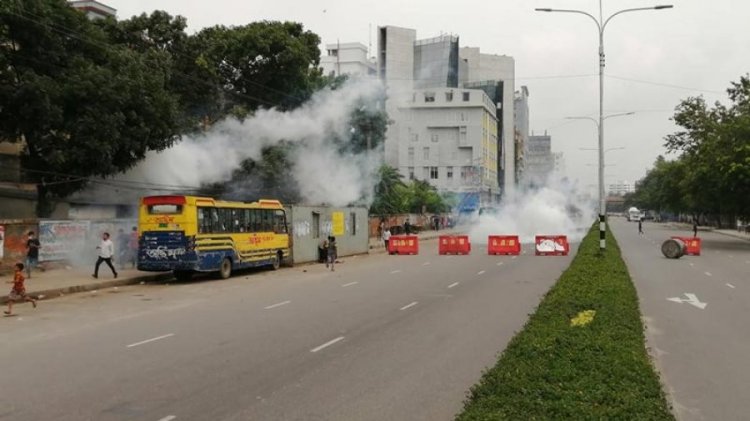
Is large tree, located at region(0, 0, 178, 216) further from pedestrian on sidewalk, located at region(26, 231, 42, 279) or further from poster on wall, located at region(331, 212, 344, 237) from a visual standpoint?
poster on wall, located at region(331, 212, 344, 237)

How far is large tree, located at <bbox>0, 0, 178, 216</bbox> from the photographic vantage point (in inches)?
906

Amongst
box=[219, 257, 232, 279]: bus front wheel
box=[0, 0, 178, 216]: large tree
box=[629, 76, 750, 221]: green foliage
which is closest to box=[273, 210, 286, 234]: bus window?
box=[219, 257, 232, 279]: bus front wheel

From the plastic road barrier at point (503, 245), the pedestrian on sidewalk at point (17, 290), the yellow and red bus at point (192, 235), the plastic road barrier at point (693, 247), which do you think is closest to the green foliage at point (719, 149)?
the plastic road barrier at point (693, 247)

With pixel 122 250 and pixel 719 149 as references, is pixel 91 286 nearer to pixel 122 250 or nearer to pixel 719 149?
pixel 122 250

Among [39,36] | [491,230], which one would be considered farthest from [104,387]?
[491,230]

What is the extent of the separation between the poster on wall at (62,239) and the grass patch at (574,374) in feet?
62.0

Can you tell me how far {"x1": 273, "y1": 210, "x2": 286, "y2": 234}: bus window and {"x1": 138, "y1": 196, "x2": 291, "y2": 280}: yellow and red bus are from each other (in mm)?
2439

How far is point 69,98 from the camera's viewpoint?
23.9 meters

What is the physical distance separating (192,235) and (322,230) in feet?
37.3

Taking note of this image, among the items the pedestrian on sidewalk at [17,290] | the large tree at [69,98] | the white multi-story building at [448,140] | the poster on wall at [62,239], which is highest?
the white multi-story building at [448,140]

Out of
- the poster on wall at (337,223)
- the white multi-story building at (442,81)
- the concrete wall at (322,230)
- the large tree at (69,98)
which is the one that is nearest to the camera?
the large tree at (69,98)

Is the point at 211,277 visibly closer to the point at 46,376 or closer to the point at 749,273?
the point at 46,376

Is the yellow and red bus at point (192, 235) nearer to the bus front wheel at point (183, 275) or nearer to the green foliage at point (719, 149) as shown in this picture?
the bus front wheel at point (183, 275)

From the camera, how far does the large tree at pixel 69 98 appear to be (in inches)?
906
